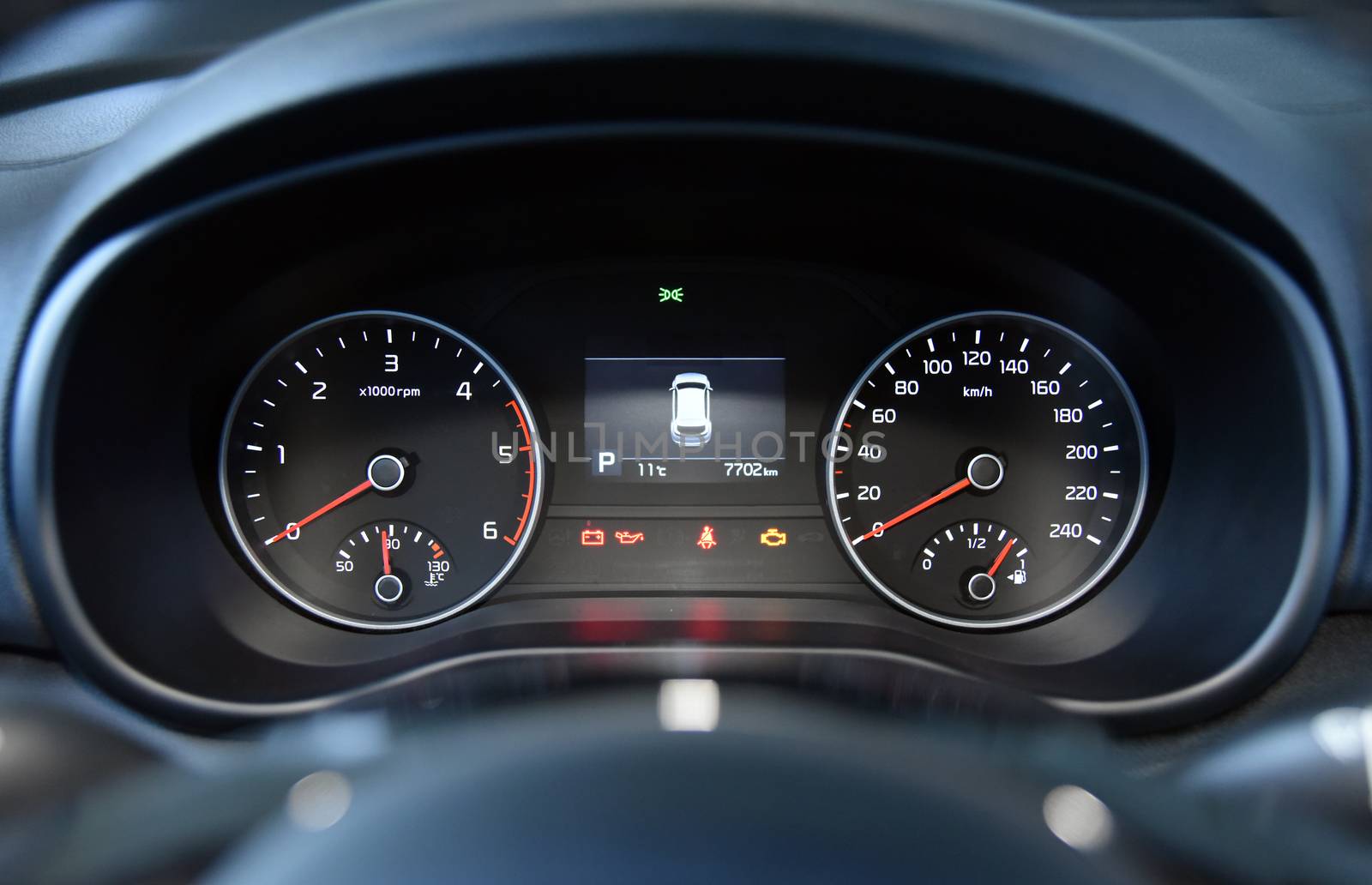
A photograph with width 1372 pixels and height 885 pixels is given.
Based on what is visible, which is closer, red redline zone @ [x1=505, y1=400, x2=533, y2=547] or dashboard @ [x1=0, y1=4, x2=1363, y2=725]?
dashboard @ [x1=0, y1=4, x2=1363, y2=725]

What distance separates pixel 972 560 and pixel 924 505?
0.17 meters

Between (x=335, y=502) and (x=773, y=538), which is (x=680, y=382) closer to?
(x=773, y=538)

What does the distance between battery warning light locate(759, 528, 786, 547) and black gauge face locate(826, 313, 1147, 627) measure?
0.44ft

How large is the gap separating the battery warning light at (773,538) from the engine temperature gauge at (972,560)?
32 cm

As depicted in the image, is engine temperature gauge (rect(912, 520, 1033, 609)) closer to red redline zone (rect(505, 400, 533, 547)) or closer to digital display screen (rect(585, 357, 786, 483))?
digital display screen (rect(585, 357, 786, 483))

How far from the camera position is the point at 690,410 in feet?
8.78

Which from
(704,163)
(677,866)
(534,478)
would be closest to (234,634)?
(534,478)

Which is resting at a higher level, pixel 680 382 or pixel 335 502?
pixel 680 382

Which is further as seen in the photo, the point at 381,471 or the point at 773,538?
the point at 773,538

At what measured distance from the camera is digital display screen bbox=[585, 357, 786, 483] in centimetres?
267

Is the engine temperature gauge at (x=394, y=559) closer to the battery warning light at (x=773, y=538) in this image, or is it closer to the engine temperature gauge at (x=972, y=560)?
the battery warning light at (x=773, y=538)

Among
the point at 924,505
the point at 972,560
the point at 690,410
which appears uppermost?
the point at 690,410

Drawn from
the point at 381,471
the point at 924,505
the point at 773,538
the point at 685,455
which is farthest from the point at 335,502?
the point at 924,505

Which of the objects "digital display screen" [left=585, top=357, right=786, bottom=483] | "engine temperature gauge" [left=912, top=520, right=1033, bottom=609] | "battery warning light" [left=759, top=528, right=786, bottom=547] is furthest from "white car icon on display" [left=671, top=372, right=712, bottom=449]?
"engine temperature gauge" [left=912, top=520, right=1033, bottom=609]
